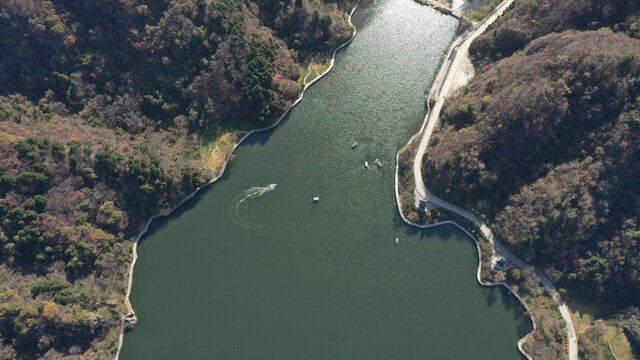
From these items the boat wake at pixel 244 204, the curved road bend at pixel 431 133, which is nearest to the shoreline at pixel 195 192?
the boat wake at pixel 244 204

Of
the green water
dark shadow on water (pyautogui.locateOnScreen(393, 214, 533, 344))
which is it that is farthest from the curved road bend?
dark shadow on water (pyautogui.locateOnScreen(393, 214, 533, 344))

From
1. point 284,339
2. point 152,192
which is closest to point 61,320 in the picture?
point 152,192

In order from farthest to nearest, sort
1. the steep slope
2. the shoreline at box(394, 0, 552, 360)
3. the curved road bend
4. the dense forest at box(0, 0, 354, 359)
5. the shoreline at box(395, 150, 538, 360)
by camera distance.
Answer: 1. the curved road bend
2. the shoreline at box(394, 0, 552, 360)
3. the shoreline at box(395, 150, 538, 360)
4. the steep slope
5. the dense forest at box(0, 0, 354, 359)

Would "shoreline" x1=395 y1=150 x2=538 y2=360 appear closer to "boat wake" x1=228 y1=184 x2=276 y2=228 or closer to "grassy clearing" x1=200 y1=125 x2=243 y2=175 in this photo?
"boat wake" x1=228 y1=184 x2=276 y2=228

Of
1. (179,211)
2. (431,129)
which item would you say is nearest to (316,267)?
(179,211)

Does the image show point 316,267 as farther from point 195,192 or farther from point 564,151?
point 564,151

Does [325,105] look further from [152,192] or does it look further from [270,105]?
[152,192]
